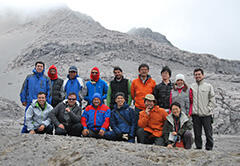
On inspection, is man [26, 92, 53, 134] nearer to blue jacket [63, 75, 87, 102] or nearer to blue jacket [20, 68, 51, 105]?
blue jacket [20, 68, 51, 105]

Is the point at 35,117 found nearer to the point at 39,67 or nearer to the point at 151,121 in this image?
the point at 39,67

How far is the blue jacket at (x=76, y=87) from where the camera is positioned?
557cm

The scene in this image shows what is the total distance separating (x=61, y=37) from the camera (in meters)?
24.8

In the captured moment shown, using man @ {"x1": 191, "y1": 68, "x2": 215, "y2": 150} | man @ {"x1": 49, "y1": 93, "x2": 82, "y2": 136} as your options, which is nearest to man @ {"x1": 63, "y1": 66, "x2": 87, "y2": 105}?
man @ {"x1": 49, "y1": 93, "x2": 82, "y2": 136}

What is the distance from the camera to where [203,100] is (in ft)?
15.9

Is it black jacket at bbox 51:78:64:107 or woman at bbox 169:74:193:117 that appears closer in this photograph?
woman at bbox 169:74:193:117

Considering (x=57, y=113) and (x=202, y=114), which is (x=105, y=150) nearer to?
(x=57, y=113)

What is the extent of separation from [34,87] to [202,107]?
12.2 ft

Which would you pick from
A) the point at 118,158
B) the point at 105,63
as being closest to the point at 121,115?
the point at 118,158

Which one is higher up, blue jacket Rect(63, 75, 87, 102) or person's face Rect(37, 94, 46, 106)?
blue jacket Rect(63, 75, 87, 102)

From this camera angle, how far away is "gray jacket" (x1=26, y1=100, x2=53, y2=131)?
4.86 meters

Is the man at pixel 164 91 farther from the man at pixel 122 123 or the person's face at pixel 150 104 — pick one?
the man at pixel 122 123

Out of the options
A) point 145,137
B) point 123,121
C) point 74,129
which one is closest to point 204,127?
point 145,137

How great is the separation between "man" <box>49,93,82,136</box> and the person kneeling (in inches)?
72.6
